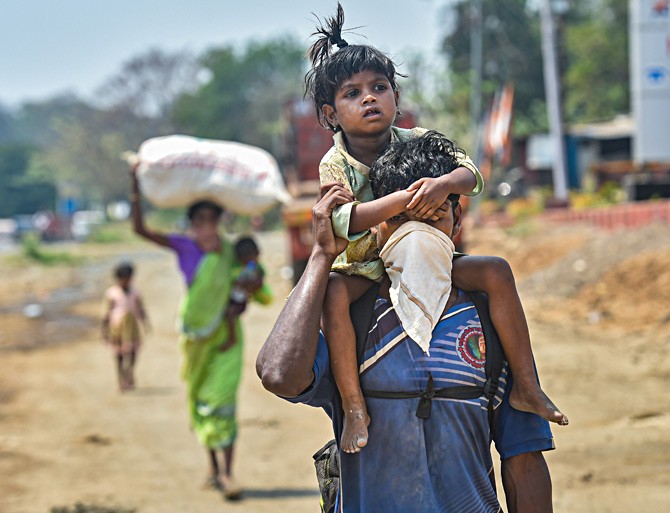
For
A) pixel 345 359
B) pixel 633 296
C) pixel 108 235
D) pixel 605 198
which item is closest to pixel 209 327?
pixel 345 359

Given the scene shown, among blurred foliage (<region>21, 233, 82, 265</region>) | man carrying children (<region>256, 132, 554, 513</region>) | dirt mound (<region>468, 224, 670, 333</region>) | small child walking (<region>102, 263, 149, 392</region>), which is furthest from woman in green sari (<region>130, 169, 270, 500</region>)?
blurred foliage (<region>21, 233, 82, 265</region>)

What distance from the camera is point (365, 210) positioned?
2.43 meters

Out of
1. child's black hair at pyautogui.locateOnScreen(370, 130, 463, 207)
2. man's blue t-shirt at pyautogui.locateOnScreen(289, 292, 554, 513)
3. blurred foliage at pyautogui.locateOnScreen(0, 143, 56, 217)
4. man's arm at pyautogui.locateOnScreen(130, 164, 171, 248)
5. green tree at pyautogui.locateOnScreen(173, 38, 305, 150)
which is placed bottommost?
blurred foliage at pyautogui.locateOnScreen(0, 143, 56, 217)

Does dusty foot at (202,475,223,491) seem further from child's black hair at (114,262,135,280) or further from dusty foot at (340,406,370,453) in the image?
dusty foot at (340,406,370,453)

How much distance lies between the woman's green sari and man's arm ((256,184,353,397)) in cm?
421

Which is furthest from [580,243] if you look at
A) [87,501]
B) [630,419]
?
[87,501]

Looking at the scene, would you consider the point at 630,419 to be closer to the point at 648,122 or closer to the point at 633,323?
the point at 633,323

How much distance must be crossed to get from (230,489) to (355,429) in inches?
166

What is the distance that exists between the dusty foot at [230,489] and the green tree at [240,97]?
43975 millimetres

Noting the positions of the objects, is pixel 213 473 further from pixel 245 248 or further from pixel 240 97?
pixel 240 97

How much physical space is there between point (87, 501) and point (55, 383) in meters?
4.61

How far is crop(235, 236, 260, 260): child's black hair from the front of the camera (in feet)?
22.1

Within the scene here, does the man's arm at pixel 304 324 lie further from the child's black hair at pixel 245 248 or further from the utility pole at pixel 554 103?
the utility pole at pixel 554 103

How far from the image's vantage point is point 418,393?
8.17 ft
